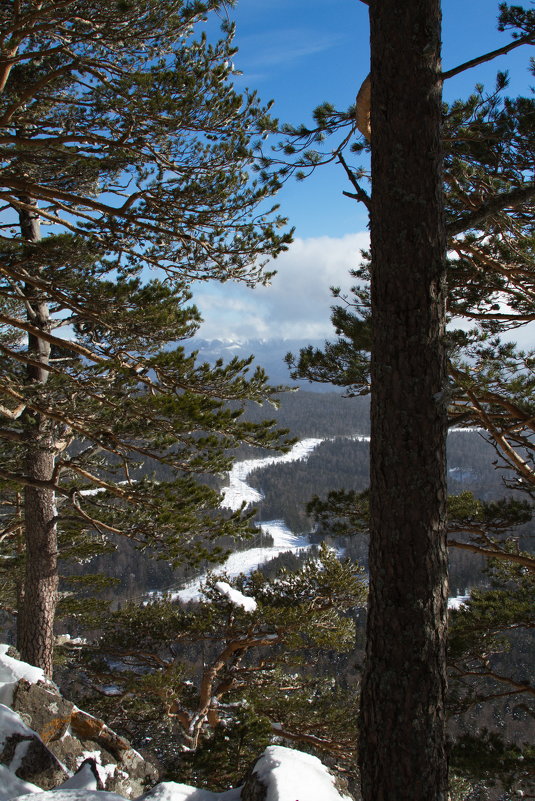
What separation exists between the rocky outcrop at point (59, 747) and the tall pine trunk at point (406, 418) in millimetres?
3341

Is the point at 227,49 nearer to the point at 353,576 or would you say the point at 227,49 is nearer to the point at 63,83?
the point at 63,83

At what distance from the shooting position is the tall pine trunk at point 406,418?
219 centimetres

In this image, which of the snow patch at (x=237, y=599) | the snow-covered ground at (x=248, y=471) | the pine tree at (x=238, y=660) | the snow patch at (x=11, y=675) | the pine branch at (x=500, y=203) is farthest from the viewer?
the snow-covered ground at (x=248, y=471)

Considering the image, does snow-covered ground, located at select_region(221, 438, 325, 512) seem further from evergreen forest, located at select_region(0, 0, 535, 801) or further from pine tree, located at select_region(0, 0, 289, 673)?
pine tree, located at select_region(0, 0, 289, 673)

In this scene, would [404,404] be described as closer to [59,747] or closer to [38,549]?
[59,747]

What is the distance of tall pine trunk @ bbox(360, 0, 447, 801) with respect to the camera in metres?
2.19

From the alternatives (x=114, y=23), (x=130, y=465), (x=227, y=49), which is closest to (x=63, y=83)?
(x=114, y=23)

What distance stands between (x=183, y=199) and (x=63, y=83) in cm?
195

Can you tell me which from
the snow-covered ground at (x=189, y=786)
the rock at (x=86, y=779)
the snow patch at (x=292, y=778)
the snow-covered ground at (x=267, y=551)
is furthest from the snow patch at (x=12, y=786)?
the snow-covered ground at (x=267, y=551)

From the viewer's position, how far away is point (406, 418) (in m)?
2.34

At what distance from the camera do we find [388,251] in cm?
241

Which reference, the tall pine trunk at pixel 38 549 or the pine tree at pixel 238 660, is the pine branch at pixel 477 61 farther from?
the pine tree at pixel 238 660

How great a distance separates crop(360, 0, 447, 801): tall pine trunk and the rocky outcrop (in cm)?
334

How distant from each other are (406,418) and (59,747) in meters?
5.11
